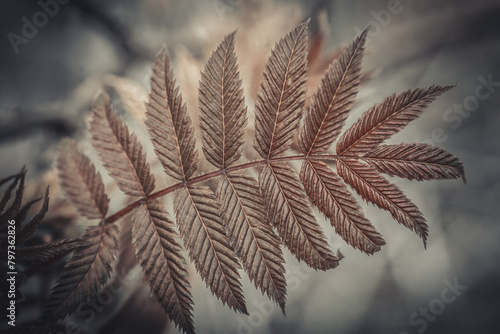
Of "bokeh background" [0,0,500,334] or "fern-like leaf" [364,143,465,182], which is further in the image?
"bokeh background" [0,0,500,334]

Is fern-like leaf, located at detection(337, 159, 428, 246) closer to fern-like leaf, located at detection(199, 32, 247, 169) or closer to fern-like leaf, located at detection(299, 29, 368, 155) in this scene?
fern-like leaf, located at detection(299, 29, 368, 155)

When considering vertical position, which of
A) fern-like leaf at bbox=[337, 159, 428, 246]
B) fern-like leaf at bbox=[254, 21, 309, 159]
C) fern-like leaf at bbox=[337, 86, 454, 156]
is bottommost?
fern-like leaf at bbox=[337, 159, 428, 246]

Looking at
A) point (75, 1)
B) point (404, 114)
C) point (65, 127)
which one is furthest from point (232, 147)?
point (75, 1)

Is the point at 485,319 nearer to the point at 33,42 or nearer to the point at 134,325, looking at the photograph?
the point at 134,325

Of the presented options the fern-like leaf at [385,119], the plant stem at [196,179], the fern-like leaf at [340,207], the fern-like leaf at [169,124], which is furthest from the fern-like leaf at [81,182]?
the fern-like leaf at [385,119]

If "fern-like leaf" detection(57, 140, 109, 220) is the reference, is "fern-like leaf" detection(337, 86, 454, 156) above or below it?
below

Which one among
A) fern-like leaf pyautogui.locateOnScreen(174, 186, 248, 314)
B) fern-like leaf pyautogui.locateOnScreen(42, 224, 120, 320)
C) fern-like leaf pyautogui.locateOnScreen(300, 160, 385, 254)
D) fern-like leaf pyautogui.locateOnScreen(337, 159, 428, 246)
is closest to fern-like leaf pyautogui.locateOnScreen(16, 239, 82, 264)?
fern-like leaf pyautogui.locateOnScreen(42, 224, 120, 320)
